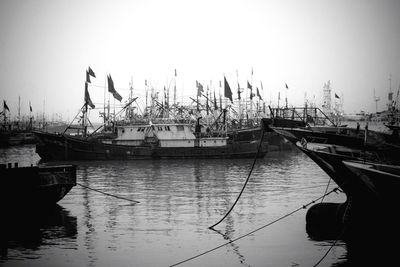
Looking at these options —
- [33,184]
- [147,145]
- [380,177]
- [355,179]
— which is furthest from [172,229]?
[147,145]

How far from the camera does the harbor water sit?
11.0m

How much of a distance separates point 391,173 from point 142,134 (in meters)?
33.5

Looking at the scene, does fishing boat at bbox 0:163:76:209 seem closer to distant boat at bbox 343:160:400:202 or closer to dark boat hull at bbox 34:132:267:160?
distant boat at bbox 343:160:400:202

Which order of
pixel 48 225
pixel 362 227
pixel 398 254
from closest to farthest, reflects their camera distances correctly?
pixel 398 254 → pixel 362 227 → pixel 48 225

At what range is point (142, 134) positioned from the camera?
42.5 metres

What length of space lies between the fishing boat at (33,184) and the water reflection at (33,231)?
45 centimetres

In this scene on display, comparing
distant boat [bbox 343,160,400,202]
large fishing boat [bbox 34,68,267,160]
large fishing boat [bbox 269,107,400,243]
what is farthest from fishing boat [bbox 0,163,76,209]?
large fishing boat [bbox 34,68,267,160]

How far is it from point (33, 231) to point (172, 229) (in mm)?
4438

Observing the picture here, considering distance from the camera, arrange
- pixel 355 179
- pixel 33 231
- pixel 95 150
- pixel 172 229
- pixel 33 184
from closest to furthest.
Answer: pixel 355 179 < pixel 33 231 < pixel 172 229 < pixel 33 184 < pixel 95 150

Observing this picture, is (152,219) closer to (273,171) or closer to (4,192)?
(4,192)

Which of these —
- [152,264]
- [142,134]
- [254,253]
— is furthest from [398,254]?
[142,134]

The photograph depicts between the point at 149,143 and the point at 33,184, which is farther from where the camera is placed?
the point at 149,143

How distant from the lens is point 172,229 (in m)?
13.9

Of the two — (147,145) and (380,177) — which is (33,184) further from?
(147,145)
